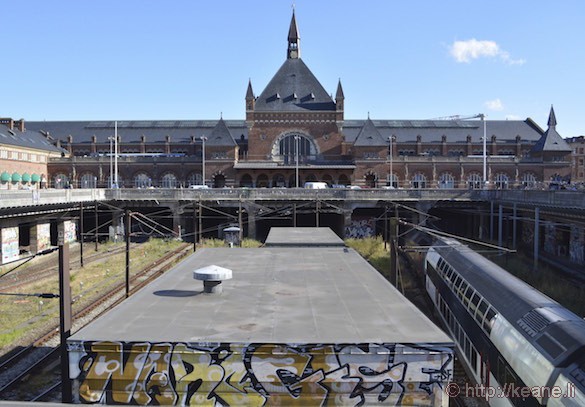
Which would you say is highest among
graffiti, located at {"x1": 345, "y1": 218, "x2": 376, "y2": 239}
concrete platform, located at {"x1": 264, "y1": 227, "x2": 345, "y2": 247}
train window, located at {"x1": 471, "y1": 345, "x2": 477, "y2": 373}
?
concrete platform, located at {"x1": 264, "y1": 227, "x2": 345, "y2": 247}

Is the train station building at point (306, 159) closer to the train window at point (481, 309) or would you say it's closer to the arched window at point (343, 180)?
the arched window at point (343, 180)

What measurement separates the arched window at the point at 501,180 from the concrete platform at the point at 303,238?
4359cm

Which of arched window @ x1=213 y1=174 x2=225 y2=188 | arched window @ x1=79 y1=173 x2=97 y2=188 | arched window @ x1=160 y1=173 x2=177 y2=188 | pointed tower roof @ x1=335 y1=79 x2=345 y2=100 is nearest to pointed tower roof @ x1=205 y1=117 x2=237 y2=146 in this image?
arched window @ x1=213 y1=174 x2=225 y2=188

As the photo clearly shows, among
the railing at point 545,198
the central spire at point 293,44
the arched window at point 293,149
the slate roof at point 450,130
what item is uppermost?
the central spire at point 293,44

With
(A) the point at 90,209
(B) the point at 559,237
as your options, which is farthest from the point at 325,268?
(A) the point at 90,209

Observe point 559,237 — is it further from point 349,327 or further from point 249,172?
point 249,172

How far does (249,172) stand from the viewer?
68.9m

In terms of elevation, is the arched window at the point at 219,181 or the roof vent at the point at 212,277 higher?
the arched window at the point at 219,181

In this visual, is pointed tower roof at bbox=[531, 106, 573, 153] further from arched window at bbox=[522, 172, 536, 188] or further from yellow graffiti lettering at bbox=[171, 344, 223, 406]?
yellow graffiti lettering at bbox=[171, 344, 223, 406]

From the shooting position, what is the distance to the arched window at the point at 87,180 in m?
71.5

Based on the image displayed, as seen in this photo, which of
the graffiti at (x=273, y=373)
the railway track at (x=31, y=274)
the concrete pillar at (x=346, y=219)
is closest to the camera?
the graffiti at (x=273, y=373)

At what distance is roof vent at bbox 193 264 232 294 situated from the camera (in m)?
13.2

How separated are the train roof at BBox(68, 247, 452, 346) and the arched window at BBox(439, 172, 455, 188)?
54.4 meters

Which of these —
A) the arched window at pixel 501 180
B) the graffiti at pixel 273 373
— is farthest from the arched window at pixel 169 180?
the graffiti at pixel 273 373
